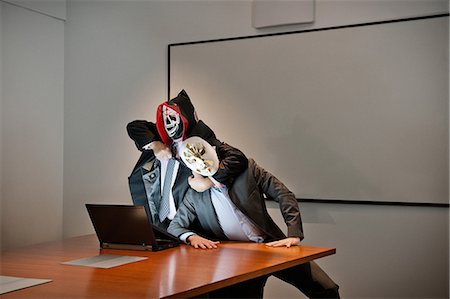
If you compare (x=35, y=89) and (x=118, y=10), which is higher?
(x=118, y=10)

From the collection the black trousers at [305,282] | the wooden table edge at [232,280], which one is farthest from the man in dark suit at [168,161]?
the wooden table edge at [232,280]

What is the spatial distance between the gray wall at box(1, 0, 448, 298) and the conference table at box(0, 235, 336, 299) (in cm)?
120

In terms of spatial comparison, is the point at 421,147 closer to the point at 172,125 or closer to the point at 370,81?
the point at 370,81

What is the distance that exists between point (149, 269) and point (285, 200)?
3.27ft

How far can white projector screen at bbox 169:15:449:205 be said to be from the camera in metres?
4.12

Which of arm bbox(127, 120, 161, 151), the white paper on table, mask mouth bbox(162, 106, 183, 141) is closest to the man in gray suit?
mask mouth bbox(162, 106, 183, 141)

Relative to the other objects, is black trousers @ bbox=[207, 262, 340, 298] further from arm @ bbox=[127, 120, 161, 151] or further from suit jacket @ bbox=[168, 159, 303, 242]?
arm @ bbox=[127, 120, 161, 151]

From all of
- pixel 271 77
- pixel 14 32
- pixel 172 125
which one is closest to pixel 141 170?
pixel 172 125

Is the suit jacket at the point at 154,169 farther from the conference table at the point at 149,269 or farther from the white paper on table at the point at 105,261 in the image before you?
the white paper on table at the point at 105,261

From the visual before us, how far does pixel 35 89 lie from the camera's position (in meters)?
5.40

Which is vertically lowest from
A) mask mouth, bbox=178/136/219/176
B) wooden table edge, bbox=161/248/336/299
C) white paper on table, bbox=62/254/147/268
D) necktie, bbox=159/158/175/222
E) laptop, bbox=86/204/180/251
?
wooden table edge, bbox=161/248/336/299

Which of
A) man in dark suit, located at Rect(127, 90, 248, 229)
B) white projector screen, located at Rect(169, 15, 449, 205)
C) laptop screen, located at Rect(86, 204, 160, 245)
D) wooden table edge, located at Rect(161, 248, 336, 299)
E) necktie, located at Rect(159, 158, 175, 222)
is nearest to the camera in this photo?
wooden table edge, located at Rect(161, 248, 336, 299)

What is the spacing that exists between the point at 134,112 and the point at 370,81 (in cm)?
202

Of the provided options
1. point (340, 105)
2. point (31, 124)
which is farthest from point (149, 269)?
point (31, 124)
